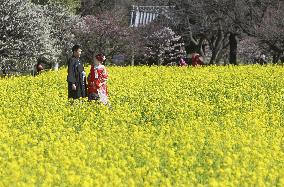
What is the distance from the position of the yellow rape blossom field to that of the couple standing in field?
1.44ft

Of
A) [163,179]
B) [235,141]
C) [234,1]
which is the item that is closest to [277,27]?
[234,1]

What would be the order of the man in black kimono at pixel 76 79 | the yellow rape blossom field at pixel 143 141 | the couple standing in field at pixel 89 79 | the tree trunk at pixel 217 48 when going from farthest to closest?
the tree trunk at pixel 217 48 < the man in black kimono at pixel 76 79 < the couple standing in field at pixel 89 79 < the yellow rape blossom field at pixel 143 141

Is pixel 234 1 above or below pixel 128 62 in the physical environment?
above

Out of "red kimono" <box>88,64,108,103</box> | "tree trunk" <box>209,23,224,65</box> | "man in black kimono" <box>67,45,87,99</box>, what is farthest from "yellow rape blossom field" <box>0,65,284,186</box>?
"tree trunk" <box>209,23,224,65</box>

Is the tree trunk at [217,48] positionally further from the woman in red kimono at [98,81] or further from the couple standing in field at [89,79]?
the woman in red kimono at [98,81]

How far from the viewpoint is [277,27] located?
4331 cm

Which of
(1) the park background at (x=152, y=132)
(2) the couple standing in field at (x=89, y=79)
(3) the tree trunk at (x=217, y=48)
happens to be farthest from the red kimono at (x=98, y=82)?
(3) the tree trunk at (x=217, y=48)

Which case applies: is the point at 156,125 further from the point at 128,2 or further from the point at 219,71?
the point at 128,2

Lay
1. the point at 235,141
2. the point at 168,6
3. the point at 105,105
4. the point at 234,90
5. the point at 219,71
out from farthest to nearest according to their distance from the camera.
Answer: the point at 168,6
the point at 219,71
the point at 234,90
the point at 105,105
the point at 235,141

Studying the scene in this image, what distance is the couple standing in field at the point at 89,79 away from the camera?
17234 millimetres

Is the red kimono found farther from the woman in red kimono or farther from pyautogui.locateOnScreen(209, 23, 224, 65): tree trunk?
pyautogui.locateOnScreen(209, 23, 224, 65): tree trunk

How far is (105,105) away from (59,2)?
36.7 metres

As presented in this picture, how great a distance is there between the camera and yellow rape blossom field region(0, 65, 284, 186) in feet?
30.3

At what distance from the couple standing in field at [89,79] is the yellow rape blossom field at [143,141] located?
1.44 ft
